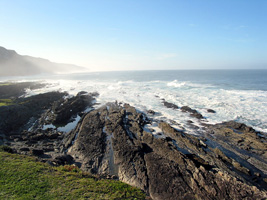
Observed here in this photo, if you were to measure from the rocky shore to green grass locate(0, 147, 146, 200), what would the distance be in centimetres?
215

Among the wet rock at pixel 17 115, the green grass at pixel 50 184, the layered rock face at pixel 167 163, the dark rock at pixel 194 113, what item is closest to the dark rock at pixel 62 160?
the layered rock face at pixel 167 163

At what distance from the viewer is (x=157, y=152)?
1553cm

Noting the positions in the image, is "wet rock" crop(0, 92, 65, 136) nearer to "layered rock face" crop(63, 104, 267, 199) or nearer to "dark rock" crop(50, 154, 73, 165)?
"layered rock face" crop(63, 104, 267, 199)

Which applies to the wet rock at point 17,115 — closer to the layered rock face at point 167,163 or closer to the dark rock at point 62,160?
the layered rock face at point 167,163

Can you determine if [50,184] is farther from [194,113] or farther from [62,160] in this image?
[194,113]

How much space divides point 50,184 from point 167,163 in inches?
404

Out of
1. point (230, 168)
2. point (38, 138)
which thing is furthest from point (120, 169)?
point (38, 138)

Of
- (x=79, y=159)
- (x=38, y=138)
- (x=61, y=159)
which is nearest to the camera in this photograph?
(x=61, y=159)

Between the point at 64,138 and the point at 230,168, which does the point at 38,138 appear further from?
the point at 230,168

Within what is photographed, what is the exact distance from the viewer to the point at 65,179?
10.4m

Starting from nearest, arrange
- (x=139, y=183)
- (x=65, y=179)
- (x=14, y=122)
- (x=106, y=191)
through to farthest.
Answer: (x=106, y=191), (x=65, y=179), (x=139, y=183), (x=14, y=122)

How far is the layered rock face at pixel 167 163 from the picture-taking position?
35.3 feet

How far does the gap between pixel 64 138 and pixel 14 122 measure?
1367 cm

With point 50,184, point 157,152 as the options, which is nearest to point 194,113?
point 157,152
